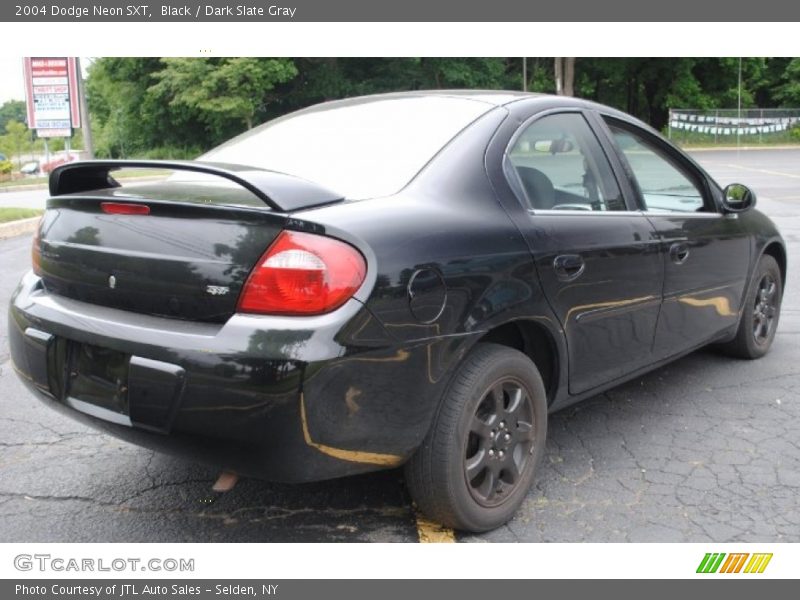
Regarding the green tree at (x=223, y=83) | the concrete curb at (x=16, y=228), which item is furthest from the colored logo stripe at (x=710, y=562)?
the green tree at (x=223, y=83)

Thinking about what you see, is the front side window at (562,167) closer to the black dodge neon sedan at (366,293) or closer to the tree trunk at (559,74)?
the black dodge neon sedan at (366,293)

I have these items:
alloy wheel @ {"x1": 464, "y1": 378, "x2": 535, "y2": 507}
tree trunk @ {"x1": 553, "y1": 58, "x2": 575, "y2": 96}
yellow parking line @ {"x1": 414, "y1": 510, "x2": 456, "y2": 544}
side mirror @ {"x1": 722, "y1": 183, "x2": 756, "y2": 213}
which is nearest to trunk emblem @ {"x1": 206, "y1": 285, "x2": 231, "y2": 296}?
alloy wheel @ {"x1": 464, "y1": 378, "x2": 535, "y2": 507}

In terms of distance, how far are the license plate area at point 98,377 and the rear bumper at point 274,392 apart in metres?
0.02

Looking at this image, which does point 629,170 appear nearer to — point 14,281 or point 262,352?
point 262,352

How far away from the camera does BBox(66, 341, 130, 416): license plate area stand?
260cm

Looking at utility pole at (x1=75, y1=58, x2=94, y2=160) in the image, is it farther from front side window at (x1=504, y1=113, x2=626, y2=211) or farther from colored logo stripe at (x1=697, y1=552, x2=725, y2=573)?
colored logo stripe at (x1=697, y1=552, x2=725, y2=573)

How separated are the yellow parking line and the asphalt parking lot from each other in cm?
2

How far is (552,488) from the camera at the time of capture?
3.32 m

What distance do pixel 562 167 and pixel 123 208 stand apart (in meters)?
1.82

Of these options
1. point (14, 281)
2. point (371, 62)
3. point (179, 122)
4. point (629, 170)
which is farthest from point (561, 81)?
point (629, 170)

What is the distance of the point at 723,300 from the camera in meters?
4.43

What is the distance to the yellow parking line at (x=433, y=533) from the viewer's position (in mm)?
2895

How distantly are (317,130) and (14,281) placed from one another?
5.50 metres

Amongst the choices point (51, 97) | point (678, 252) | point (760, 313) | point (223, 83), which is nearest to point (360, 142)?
point (678, 252)
